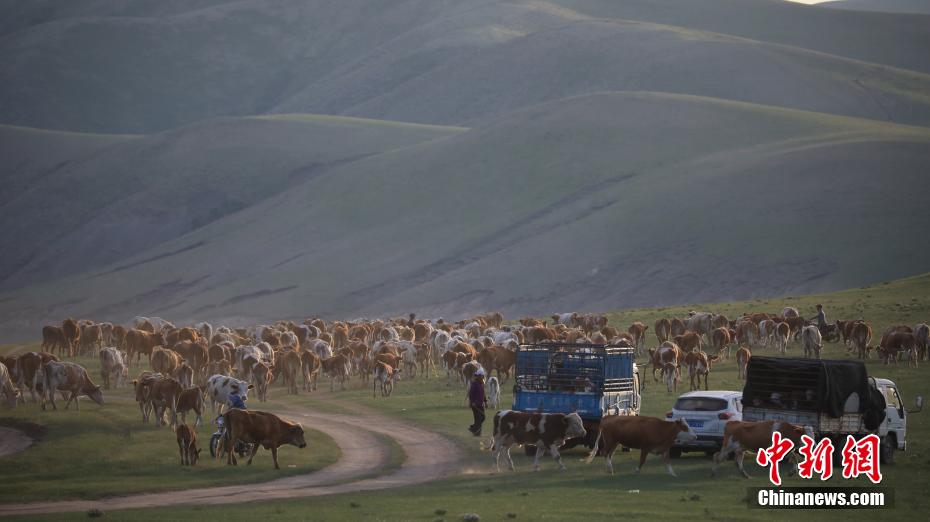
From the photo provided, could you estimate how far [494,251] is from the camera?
357 ft

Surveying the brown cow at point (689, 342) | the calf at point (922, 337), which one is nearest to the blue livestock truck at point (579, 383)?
the brown cow at point (689, 342)

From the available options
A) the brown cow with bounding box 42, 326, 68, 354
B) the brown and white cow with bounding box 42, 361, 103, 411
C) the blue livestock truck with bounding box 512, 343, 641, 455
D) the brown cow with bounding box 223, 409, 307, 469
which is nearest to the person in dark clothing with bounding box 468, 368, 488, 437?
the blue livestock truck with bounding box 512, 343, 641, 455

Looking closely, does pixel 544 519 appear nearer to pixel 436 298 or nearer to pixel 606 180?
pixel 436 298

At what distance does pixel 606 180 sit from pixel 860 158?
898 inches

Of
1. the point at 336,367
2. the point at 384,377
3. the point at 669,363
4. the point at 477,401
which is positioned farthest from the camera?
the point at 336,367

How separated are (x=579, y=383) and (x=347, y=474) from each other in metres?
5.77

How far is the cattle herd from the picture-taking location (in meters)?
26.1

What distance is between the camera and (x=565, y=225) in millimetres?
109625

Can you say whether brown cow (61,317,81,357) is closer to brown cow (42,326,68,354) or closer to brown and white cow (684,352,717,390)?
brown cow (42,326,68,354)

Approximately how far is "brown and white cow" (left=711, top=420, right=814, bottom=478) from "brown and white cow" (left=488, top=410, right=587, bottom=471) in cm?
319

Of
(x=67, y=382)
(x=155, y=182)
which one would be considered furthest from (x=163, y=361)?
(x=155, y=182)

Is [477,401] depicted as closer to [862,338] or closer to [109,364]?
[109,364]

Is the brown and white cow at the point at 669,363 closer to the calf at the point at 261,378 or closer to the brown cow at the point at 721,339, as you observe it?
the brown cow at the point at 721,339

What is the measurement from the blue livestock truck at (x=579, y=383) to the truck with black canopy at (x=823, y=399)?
142 inches
